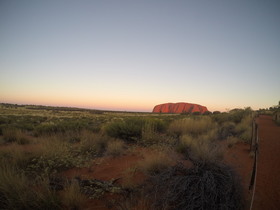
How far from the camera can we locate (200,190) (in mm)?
2430

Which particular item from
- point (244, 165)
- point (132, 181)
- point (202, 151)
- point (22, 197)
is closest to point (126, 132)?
point (132, 181)

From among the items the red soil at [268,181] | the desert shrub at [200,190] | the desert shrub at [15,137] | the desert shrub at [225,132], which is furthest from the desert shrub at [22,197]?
the desert shrub at [225,132]

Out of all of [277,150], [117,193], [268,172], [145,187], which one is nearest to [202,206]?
[145,187]

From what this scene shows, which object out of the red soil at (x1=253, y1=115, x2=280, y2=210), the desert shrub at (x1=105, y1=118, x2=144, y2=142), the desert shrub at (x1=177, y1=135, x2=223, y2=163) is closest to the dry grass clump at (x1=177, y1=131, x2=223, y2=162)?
the desert shrub at (x1=177, y1=135, x2=223, y2=163)

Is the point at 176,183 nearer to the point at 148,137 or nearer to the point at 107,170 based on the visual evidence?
the point at 107,170

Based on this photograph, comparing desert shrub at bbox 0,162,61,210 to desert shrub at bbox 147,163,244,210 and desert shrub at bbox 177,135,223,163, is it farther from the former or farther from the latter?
desert shrub at bbox 177,135,223,163

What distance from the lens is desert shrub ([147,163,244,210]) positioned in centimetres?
226

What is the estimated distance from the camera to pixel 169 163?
3.77 meters

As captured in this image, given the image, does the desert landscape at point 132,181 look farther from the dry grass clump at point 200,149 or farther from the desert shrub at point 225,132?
the desert shrub at point 225,132

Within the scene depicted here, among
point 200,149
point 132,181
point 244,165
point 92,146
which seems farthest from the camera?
point 92,146

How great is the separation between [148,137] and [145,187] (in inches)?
147

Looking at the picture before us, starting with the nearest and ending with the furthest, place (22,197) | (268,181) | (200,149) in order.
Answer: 1. (22,197)
2. (268,181)
3. (200,149)

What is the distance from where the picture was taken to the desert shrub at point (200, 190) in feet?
7.40

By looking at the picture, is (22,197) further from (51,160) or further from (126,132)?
(126,132)
